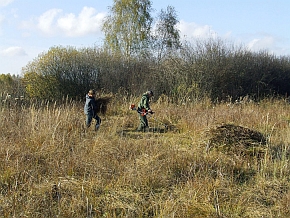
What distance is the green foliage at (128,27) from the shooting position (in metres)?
23.2

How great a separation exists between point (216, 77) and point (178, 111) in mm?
5076

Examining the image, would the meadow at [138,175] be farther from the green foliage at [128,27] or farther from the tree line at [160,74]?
the green foliage at [128,27]

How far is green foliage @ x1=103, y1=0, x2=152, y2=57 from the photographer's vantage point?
2323cm

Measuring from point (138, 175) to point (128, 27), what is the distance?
19813 millimetres

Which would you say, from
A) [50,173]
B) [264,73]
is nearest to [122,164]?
[50,173]

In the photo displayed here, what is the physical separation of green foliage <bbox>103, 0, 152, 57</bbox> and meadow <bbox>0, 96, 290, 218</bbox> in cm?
1631

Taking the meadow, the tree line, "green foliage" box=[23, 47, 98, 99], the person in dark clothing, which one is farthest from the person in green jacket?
"green foliage" box=[23, 47, 98, 99]

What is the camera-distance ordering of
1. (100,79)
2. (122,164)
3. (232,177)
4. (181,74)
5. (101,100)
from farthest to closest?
(100,79) < (181,74) < (101,100) < (122,164) < (232,177)

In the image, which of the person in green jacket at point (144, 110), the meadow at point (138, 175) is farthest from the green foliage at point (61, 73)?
the meadow at point (138, 175)

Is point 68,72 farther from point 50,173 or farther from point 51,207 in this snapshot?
point 51,207

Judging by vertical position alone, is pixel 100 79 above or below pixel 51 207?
above

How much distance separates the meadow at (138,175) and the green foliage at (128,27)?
1631 centimetres

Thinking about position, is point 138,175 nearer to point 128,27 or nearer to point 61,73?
point 61,73

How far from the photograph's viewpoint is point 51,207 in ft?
13.6
